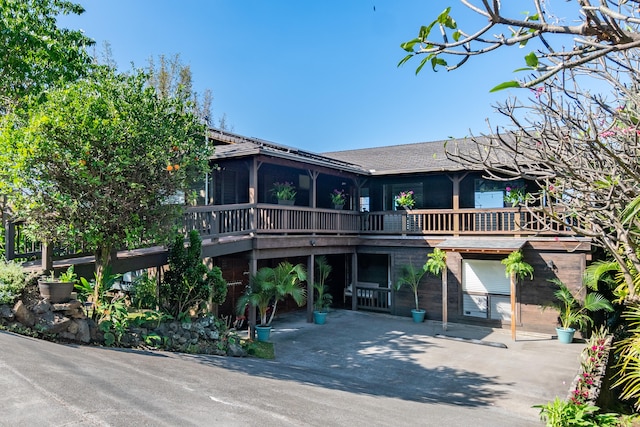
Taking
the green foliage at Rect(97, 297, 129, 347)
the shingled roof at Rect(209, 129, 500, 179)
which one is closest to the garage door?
the shingled roof at Rect(209, 129, 500, 179)

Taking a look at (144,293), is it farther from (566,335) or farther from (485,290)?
(566,335)

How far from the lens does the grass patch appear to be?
370 inches

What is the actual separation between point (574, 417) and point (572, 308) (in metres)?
7.12

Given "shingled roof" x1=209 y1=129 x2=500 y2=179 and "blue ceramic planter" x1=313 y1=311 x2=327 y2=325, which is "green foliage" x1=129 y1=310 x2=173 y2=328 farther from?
"blue ceramic planter" x1=313 y1=311 x2=327 y2=325

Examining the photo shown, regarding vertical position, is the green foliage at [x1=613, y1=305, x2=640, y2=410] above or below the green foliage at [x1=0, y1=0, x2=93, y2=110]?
below

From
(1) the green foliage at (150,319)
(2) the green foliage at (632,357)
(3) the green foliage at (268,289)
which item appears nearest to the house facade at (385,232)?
(3) the green foliage at (268,289)

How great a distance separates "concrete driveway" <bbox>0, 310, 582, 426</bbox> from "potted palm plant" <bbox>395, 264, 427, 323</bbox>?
70.9 inches

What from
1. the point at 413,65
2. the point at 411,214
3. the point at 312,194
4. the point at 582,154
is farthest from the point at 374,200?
the point at 413,65

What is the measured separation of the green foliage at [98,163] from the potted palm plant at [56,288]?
705mm

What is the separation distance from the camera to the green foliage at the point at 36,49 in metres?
8.42

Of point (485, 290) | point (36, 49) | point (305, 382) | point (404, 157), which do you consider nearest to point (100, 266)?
point (305, 382)

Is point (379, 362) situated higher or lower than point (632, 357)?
lower

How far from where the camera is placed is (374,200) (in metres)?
17.3

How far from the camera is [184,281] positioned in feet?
29.7
